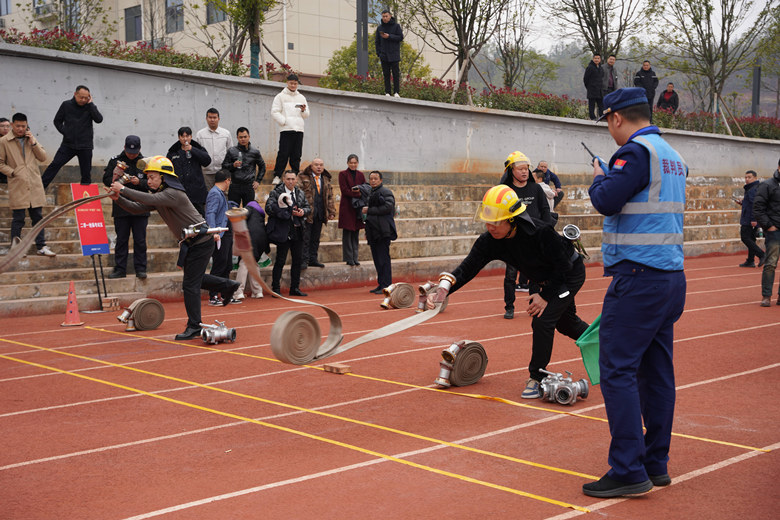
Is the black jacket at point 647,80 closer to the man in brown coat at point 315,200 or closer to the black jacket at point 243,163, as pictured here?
the man in brown coat at point 315,200

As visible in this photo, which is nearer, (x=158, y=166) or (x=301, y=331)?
(x=301, y=331)

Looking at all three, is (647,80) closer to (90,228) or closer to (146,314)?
(90,228)

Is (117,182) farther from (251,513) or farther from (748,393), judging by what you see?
(748,393)

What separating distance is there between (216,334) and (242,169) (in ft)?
18.2

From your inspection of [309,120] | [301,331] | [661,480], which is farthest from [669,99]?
[661,480]

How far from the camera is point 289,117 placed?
1692 cm

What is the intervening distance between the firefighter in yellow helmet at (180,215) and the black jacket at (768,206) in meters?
8.58

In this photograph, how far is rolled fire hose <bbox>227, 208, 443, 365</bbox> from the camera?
253 inches

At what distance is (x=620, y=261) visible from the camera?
4.84 metres

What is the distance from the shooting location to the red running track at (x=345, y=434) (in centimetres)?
→ 475

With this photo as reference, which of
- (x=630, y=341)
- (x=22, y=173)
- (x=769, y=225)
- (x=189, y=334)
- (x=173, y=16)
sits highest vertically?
(x=173, y=16)

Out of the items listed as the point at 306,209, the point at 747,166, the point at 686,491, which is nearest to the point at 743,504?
the point at 686,491

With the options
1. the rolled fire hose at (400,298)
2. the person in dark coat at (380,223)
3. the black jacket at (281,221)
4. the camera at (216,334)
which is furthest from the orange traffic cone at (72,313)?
the person in dark coat at (380,223)

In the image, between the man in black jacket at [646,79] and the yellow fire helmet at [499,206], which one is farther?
the man in black jacket at [646,79]
